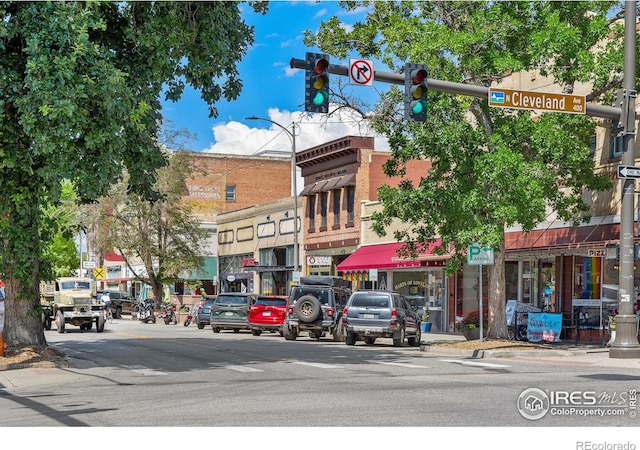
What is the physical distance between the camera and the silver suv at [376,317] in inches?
1109

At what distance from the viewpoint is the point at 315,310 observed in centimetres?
3167

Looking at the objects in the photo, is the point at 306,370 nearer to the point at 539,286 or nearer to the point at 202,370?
the point at 202,370

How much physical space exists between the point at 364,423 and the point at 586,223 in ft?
66.7

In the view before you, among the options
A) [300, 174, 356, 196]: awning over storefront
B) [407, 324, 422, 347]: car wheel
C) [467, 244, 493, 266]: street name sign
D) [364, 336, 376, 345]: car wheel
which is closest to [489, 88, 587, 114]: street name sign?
[467, 244, 493, 266]: street name sign

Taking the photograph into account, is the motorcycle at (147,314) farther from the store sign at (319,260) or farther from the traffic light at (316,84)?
the traffic light at (316,84)

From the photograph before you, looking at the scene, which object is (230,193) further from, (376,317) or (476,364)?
(476,364)

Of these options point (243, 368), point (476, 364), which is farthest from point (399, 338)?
point (243, 368)

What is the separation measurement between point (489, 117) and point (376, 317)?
23.0 ft

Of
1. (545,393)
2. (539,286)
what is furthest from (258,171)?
(545,393)

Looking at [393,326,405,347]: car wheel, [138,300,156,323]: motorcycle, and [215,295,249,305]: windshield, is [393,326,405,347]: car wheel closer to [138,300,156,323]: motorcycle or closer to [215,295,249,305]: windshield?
[215,295,249,305]: windshield

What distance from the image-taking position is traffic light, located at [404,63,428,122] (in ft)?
59.9

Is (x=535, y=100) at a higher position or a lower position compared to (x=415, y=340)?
higher

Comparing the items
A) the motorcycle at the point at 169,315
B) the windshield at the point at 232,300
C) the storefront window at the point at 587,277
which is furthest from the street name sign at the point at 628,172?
the motorcycle at the point at 169,315
